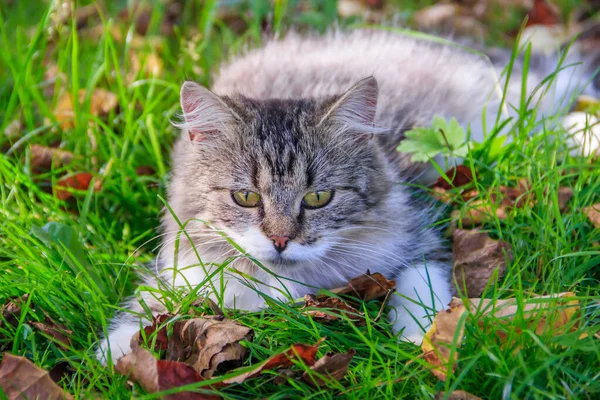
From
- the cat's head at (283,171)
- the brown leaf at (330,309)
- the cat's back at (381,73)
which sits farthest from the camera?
the cat's back at (381,73)

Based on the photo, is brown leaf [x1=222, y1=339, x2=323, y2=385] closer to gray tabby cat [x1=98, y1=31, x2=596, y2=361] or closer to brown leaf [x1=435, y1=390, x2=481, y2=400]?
gray tabby cat [x1=98, y1=31, x2=596, y2=361]

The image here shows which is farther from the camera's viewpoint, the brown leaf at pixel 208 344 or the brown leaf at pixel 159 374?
the brown leaf at pixel 208 344

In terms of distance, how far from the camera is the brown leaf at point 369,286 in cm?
242

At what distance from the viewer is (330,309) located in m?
2.20

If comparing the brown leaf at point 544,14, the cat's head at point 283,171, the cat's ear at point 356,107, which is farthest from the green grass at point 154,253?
the brown leaf at point 544,14

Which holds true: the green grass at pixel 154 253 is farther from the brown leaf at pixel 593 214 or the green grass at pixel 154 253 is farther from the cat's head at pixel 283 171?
the cat's head at pixel 283 171

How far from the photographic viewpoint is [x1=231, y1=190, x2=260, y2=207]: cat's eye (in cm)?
240

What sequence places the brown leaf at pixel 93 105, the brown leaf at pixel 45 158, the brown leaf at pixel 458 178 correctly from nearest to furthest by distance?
the brown leaf at pixel 458 178 < the brown leaf at pixel 45 158 < the brown leaf at pixel 93 105

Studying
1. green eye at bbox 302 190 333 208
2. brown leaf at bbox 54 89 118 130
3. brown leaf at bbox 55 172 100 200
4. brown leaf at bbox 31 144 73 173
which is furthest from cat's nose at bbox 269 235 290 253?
brown leaf at bbox 54 89 118 130

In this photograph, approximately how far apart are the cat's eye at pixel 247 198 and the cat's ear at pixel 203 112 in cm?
27

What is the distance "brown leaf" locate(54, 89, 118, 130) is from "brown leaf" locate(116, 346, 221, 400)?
185cm

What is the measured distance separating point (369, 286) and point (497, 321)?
1.90 ft

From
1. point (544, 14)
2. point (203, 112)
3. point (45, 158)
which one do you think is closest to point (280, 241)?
point (203, 112)

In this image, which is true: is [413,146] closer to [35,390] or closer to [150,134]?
[150,134]
